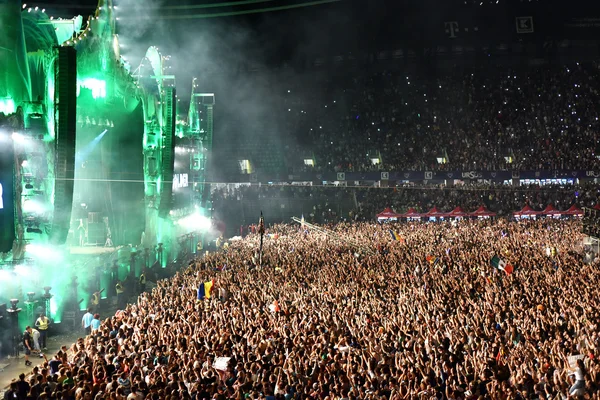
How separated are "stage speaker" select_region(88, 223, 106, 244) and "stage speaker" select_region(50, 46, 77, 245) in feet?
36.8

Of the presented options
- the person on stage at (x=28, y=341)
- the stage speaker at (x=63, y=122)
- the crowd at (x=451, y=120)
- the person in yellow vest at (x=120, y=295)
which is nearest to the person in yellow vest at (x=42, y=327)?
the person on stage at (x=28, y=341)

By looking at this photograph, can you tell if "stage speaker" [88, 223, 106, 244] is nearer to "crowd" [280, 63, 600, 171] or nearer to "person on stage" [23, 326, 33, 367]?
"person on stage" [23, 326, 33, 367]

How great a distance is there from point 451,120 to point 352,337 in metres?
47.2

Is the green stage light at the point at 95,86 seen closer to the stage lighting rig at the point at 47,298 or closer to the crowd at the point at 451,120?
the stage lighting rig at the point at 47,298

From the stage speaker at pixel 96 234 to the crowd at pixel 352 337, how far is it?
525 inches

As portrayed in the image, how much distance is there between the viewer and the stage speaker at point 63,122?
2022 cm

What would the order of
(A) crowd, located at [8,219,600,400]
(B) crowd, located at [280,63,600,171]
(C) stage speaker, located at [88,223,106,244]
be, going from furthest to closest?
(B) crowd, located at [280,63,600,171]
(C) stage speaker, located at [88,223,106,244]
(A) crowd, located at [8,219,600,400]

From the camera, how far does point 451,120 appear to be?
5569 cm

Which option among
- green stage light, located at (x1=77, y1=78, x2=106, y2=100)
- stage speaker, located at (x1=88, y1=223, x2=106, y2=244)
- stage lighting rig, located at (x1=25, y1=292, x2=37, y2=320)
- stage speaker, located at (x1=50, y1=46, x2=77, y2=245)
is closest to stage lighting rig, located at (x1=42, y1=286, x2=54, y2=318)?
stage lighting rig, located at (x1=25, y1=292, x2=37, y2=320)

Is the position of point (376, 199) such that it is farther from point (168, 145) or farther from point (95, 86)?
point (95, 86)

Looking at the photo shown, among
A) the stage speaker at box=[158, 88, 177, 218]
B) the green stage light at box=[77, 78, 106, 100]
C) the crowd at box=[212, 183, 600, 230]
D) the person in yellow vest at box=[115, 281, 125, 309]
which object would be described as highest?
the green stage light at box=[77, 78, 106, 100]

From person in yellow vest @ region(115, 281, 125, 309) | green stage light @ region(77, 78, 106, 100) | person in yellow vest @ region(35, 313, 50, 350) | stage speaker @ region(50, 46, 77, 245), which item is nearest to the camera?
person in yellow vest @ region(35, 313, 50, 350)

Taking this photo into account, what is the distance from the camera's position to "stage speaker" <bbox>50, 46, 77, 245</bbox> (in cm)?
2022

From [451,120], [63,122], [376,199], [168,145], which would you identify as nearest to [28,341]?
[63,122]
